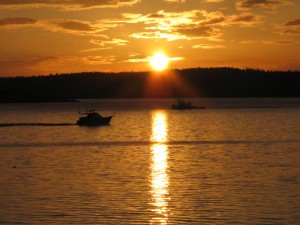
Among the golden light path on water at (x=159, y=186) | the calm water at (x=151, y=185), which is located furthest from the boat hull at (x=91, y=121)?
the golden light path on water at (x=159, y=186)

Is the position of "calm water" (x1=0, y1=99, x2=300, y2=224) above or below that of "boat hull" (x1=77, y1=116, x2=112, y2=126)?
below

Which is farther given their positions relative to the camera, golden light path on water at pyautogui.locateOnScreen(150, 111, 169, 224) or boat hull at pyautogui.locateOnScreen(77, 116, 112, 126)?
boat hull at pyautogui.locateOnScreen(77, 116, 112, 126)

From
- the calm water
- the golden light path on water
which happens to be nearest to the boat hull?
the calm water

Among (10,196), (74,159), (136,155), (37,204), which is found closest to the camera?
(37,204)

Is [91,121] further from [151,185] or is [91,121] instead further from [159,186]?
[159,186]

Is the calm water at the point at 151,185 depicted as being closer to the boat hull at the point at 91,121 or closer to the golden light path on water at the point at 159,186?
the golden light path on water at the point at 159,186

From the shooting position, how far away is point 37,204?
36625 millimetres

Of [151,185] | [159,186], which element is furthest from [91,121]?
[159,186]

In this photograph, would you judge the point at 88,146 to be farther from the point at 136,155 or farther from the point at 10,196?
the point at 10,196

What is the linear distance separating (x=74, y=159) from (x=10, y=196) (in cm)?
2468

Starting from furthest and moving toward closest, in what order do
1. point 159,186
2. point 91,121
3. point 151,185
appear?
1. point 91,121
2. point 151,185
3. point 159,186

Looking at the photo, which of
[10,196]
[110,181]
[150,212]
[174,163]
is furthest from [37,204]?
[174,163]

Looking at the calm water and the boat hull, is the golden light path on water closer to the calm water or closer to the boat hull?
the calm water

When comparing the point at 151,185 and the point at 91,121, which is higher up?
the point at 91,121
